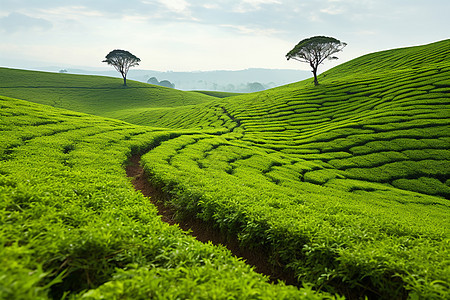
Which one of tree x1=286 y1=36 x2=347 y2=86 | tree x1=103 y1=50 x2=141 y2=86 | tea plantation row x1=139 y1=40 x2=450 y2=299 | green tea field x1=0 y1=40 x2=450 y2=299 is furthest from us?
tree x1=103 y1=50 x2=141 y2=86

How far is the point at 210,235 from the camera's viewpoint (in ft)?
26.9

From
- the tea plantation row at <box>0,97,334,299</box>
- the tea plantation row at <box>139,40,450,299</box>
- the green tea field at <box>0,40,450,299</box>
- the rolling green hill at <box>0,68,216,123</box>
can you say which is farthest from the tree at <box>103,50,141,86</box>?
the tea plantation row at <box>0,97,334,299</box>

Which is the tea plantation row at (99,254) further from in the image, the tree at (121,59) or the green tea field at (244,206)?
the tree at (121,59)

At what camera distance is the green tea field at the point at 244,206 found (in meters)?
3.75

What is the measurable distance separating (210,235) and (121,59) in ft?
300

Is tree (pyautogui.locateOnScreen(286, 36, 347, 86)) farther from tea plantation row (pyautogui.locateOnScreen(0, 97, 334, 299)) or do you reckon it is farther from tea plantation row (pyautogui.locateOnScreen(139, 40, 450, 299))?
tea plantation row (pyautogui.locateOnScreen(0, 97, 334, 299))

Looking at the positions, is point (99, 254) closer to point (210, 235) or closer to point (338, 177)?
point (210, 235)

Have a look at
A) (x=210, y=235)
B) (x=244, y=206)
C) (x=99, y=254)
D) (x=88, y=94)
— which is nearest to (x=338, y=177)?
(x=244, y=206)

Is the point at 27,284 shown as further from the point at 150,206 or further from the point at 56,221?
the point at 150,206

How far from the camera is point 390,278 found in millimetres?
4688

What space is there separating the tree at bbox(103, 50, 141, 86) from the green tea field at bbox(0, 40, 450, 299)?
69582 mm

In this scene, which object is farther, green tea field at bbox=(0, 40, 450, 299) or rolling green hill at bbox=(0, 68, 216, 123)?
rolling green hill at bbox=(0, 68, 216, 123)

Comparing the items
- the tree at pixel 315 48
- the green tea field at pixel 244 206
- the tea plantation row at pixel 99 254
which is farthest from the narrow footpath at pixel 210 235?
the tree at pixel 315 48

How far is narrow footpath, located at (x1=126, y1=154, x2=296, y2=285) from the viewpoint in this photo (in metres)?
6.46
